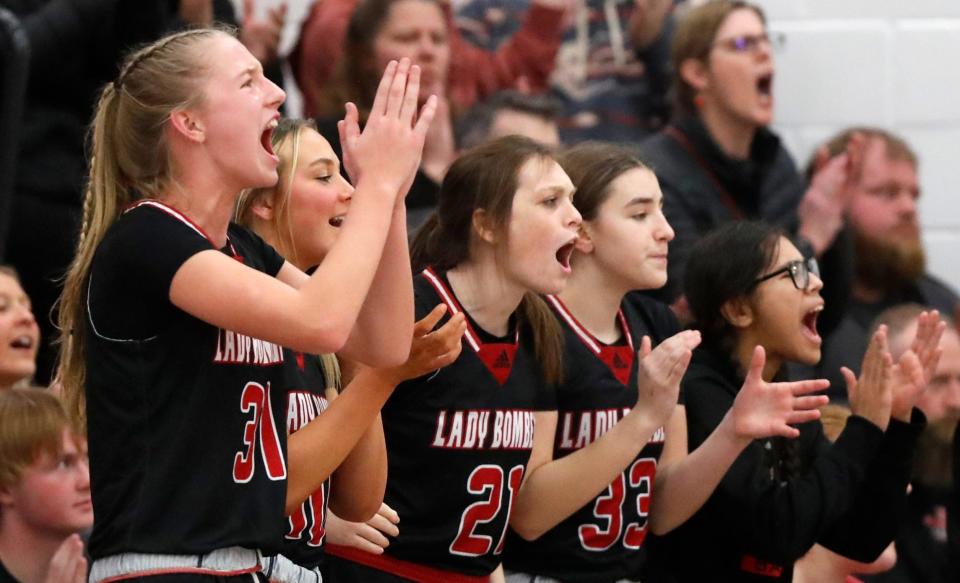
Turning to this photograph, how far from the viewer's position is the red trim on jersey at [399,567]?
3.08 metres

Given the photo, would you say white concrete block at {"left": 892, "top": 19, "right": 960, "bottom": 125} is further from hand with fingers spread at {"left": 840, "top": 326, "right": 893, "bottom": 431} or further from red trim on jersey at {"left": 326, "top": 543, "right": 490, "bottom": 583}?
red trim on jersey at {"left": 326, "top": 543, "right": 490, "bottom": 583}

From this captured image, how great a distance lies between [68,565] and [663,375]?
1276 millimetres

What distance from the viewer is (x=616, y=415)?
3.33 m

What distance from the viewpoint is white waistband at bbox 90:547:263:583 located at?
2.26 metres

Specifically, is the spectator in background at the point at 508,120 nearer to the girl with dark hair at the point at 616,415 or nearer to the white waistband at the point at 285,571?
the girl with dark hair at the point at 616,415

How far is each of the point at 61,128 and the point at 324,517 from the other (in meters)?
1.96

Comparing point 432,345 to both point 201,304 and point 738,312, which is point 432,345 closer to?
point 201,304

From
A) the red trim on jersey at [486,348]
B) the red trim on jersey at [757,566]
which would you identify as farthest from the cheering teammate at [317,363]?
the red trim on jersey at [757,566]

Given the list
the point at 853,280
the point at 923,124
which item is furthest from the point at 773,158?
the point at 923,124

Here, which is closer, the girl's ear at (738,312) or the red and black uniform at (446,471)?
the red and black uniform at (446,471)

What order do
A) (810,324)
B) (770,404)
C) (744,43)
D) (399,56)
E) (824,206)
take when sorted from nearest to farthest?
1. (770,404)
2. (810,324)
3. (399,56)
4. (824,206)
5. (744,43)

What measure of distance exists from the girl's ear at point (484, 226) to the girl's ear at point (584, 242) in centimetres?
28

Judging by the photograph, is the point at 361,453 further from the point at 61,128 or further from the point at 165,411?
the point at 61,128

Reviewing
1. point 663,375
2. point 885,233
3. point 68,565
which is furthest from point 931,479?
point 68,565
